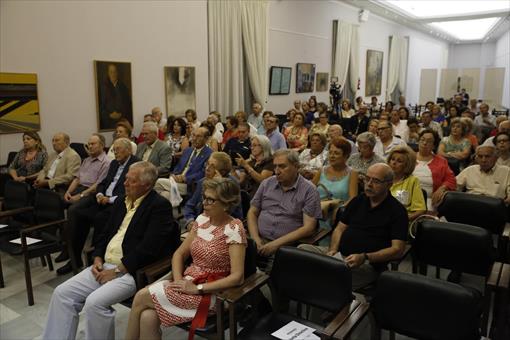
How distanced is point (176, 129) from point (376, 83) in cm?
1219

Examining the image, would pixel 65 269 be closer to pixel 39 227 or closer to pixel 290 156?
pixel 39 227

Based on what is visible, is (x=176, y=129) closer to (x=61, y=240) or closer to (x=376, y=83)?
(x=61, y=240)

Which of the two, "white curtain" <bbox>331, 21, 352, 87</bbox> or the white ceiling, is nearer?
"white curtain" <bbox>331, 21, 352, 87</bbox>

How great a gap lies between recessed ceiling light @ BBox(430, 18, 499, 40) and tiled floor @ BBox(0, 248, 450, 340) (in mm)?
16483

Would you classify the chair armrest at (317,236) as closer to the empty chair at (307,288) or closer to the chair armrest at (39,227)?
the empty chair at (307,288)

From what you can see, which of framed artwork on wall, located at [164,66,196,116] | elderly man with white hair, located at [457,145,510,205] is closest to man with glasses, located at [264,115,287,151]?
framed artwork on wall, located at [164,66,196,116]

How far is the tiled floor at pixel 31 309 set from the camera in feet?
9.48

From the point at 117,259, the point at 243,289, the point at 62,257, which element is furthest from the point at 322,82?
the point at 243,289

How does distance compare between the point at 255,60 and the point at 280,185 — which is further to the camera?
the point at 255,60

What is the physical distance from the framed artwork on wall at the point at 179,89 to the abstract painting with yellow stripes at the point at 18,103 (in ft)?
8.18

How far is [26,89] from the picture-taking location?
569cm

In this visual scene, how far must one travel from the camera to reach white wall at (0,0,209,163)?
560cm

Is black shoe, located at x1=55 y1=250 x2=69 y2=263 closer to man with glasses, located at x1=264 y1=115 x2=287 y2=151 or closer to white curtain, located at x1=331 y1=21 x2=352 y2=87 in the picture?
man with glasses, located at x1=264 y1=115 x2=287 y2=151

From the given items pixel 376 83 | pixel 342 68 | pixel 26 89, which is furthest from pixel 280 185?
pixel 376 83
